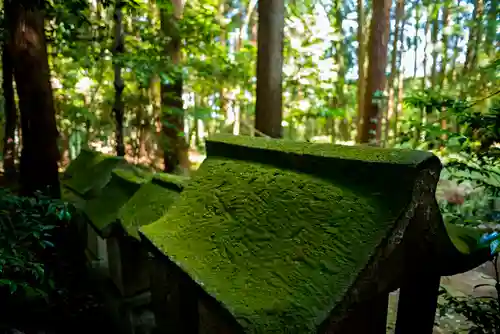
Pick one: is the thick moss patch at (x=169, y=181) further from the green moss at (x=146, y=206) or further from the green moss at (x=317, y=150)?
the green moss at (x=317, y=150)

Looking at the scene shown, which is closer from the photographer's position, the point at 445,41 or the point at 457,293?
the point at 457,293

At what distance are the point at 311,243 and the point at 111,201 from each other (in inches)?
124

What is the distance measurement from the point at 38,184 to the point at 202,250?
12.2 ft

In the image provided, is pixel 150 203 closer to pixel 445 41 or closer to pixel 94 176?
pixel 94 176

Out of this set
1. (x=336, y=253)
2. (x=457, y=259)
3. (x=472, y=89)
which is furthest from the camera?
(x=472, y=89)

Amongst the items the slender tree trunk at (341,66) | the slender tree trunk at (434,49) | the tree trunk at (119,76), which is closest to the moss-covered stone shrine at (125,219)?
the tree trunk at (119,76)

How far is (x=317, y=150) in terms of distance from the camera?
7.21 feet

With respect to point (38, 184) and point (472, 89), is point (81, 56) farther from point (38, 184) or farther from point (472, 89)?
point (472, 89)

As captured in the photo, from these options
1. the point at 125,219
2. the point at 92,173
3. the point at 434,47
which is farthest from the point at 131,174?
the point at 434,47

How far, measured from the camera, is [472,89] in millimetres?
7902

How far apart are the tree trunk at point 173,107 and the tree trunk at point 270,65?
5.21ft

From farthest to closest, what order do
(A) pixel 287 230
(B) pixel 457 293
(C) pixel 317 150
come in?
1. (B) pixel 457 293
2. (C) pixel 317 150
3. (A) pixel 287 230

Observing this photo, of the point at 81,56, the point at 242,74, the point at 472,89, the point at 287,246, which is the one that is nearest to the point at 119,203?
the point at 287,246

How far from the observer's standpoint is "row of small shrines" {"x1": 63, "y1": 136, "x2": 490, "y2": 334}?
152cm
